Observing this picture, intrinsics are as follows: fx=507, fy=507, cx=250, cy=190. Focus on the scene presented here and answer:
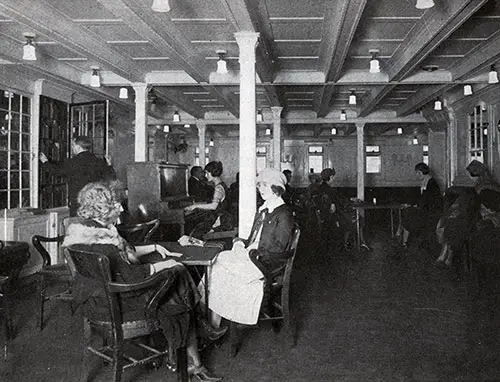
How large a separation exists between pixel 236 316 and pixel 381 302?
2370mm

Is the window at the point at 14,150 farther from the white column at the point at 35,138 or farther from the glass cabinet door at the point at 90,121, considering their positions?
the glass cabinet door at the point at 90,121

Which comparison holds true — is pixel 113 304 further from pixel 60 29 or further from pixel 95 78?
pixel 95 78

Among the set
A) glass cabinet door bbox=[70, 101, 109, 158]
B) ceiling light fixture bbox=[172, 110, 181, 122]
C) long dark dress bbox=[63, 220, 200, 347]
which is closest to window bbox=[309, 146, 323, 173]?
ceiling light fixture bbox=[172, 110, 181, 122]

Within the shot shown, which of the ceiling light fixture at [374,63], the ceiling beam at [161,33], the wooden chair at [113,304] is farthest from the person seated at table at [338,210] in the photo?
the wooden chair at [113,304]

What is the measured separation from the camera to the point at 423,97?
10602mm

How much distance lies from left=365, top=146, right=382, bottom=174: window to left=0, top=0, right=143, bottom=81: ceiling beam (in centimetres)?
1387

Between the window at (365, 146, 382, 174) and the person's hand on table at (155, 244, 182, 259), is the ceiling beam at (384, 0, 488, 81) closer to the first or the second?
the person's hand on table at (155, 244, 182, 259)

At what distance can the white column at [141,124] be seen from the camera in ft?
27.0

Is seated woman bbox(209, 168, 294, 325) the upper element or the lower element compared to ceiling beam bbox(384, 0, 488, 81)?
lower

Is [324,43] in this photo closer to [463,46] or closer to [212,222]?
[463,46]

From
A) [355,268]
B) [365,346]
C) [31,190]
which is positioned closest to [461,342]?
[365,346]

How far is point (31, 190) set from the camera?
795 centimetres

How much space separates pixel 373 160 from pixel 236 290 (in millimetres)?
16525

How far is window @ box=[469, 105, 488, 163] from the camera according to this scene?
992 cm
